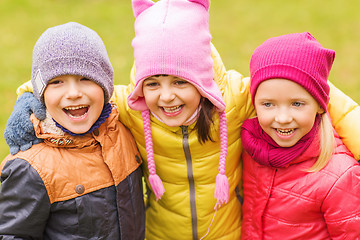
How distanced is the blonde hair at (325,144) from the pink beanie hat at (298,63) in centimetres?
15

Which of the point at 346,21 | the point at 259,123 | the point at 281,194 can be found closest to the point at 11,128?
the point at 259,123

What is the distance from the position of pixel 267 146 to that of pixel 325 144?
0.30 meters

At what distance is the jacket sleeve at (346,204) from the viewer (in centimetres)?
250

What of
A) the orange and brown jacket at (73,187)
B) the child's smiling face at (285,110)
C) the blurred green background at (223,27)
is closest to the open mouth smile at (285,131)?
the child's smiling face at (285,110)

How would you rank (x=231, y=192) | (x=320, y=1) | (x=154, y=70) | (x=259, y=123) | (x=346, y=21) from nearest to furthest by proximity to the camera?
(x=154, y=70) < (x=259, y=123) < (x=231, y=192) < (x=346, y=21) < (x=320, y=1)

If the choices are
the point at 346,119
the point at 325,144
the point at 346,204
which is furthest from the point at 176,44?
the point at 346,204

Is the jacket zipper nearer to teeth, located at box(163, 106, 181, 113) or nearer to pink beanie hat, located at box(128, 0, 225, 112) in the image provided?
teeth, located at box(163, 106, 181, 113)

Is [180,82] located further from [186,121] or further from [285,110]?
[285,110]

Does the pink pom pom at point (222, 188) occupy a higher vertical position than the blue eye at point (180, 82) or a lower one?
lower

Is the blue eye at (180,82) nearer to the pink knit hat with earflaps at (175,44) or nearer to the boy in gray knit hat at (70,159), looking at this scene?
the pink knit hat with earflaps at (175,44)

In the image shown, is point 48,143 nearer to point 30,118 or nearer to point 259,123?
point 30,118

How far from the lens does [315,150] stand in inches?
101

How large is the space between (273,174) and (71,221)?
3.66ft

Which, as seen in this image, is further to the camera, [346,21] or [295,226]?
[346,21]
